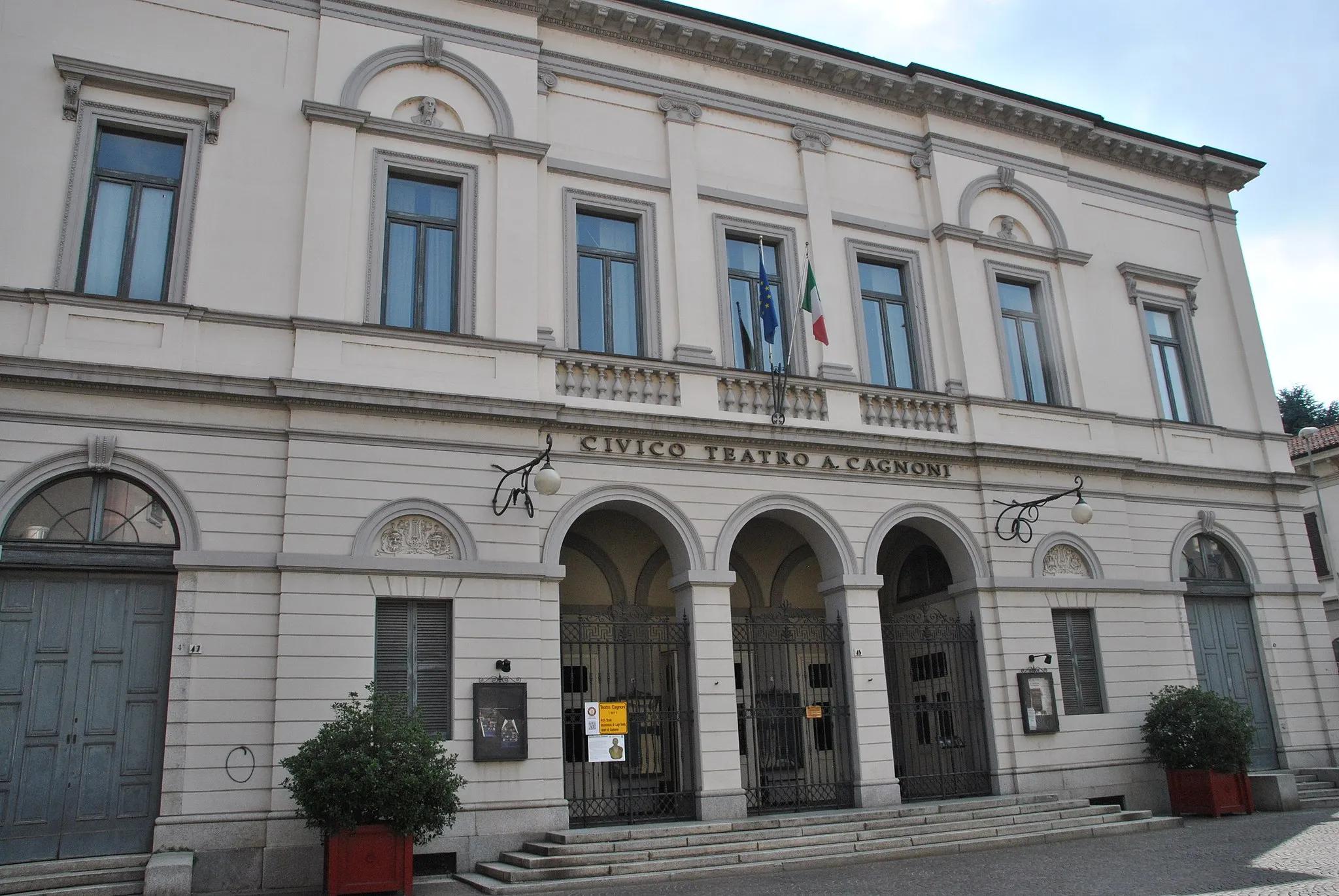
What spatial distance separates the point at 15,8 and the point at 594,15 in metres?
7.33

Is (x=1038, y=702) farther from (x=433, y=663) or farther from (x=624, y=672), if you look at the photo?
(x=433, y=663)

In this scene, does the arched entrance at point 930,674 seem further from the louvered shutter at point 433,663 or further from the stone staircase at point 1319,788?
the louvered shutter at point 433,663

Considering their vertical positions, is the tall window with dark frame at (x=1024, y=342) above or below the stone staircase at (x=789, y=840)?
above

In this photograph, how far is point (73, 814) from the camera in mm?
10820

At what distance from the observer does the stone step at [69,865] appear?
33.5ft

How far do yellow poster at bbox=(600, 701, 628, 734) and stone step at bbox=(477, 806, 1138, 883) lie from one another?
2008mm

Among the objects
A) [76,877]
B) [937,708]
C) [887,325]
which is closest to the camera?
[76,877]

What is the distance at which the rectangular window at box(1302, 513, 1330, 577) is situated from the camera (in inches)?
1118

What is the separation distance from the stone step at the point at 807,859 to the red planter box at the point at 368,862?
81cm

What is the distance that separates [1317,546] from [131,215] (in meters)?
29.3

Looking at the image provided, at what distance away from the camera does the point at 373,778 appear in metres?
10.1

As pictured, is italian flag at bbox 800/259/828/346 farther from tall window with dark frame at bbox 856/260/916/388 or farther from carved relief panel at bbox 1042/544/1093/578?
carved relief panel at bbox 1042/544/1093/578

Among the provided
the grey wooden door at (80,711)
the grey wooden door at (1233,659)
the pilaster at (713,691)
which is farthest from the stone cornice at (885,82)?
the grey wooden door at (80,711)

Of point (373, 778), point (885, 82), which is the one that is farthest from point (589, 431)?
point (885, 82)
